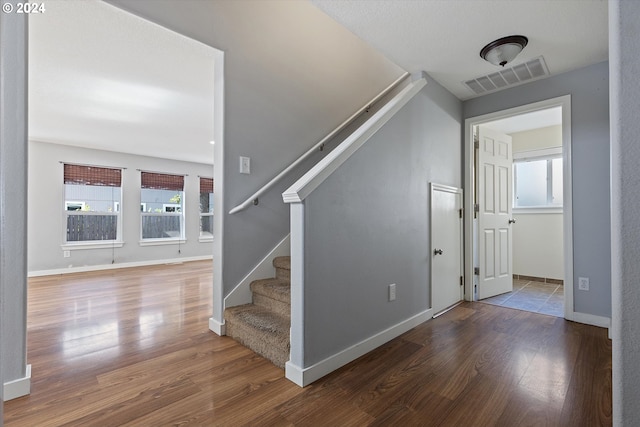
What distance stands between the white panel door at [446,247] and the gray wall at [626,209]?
2051 mm

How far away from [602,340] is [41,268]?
7.77 metres

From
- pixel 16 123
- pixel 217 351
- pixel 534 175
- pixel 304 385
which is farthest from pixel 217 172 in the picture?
pixel 534 175

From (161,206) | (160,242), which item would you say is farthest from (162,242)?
(161,206)

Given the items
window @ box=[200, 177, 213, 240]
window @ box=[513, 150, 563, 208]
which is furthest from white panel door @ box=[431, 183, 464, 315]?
window @ box=[200, 177, 213, 240]

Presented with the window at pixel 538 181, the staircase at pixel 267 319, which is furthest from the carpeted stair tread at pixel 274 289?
the window at pixel 538 181

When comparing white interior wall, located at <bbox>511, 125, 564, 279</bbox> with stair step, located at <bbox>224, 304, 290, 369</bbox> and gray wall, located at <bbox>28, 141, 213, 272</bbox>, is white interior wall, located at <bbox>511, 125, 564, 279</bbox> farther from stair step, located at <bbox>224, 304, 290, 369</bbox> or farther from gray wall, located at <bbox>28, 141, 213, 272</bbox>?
gray wall, located at <bbox>28, 141, 213, 272</bbox>

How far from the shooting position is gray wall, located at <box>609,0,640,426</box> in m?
0.79

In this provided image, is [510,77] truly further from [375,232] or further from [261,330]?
[261,330]

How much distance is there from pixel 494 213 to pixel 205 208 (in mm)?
6454

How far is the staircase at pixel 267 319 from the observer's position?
1.96 m

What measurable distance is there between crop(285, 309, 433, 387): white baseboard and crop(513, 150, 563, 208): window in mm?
3459

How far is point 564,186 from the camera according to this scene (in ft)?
9.21

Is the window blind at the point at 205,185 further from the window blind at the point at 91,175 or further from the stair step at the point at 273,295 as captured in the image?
the stair step at the point at 273,295

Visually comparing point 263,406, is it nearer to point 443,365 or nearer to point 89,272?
point 443,365
